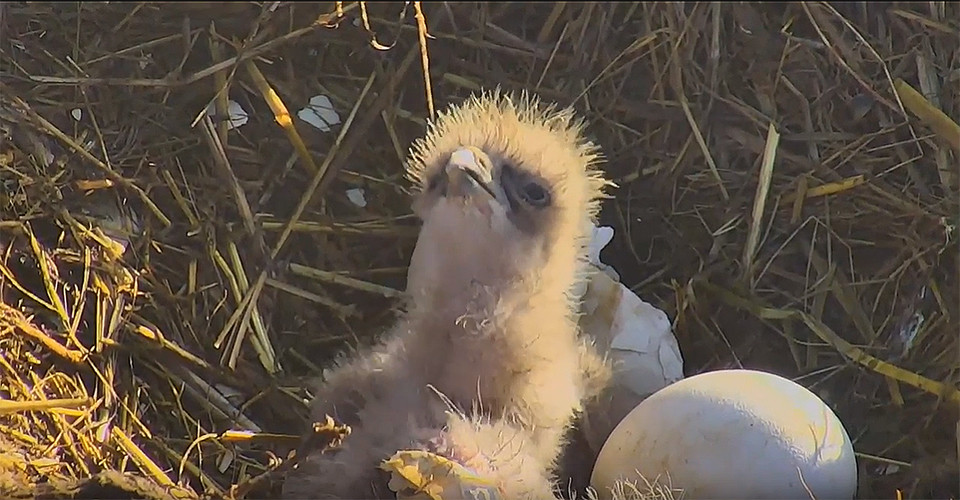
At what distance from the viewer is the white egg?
129 cm

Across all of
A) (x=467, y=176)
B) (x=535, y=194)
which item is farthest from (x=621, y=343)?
(x=467, y=176)

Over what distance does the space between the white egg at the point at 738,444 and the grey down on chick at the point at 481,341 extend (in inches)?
5.2

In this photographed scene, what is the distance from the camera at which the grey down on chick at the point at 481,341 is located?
1.39 meters

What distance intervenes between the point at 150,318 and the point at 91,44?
522 millimetres

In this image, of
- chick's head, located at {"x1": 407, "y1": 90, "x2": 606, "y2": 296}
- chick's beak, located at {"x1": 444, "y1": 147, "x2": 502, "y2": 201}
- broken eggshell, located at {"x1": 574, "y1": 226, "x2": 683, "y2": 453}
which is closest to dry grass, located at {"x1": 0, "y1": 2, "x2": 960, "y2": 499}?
broken eggshell, located at {"x1": 574, "y1": 226, "x2": 683, "y2": 453}

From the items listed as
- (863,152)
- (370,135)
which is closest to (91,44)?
(370,135)

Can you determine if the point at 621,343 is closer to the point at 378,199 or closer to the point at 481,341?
the point at 481,341

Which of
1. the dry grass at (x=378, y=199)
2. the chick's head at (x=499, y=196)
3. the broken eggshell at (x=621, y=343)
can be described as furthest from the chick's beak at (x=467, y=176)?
the dry grass at (x=378, y=199)

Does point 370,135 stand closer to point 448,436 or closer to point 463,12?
point 463,12

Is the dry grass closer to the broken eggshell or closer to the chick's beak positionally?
the broken eggshell

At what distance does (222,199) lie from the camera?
183 centimetres

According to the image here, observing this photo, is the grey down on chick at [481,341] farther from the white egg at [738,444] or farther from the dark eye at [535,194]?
the white egg at [738,444]

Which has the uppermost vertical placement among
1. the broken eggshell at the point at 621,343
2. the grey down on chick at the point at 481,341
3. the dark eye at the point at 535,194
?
the dark eye at the point at 535,194

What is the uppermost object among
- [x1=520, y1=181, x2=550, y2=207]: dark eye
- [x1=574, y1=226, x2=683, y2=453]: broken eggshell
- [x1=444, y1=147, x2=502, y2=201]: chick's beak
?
[x1=444, y1=147, x2=502, y2=201]: chick's beak
